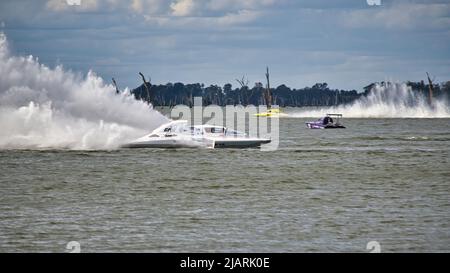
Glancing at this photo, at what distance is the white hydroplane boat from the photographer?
166ft

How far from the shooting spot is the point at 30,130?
5112 cm

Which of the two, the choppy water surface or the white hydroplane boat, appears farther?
the white hydroplane boat

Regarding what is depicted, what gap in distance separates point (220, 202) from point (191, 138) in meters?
22.6

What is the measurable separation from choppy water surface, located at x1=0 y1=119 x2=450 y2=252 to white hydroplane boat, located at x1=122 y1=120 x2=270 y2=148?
3.64 feet

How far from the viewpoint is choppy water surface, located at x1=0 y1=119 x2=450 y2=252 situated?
22.0m

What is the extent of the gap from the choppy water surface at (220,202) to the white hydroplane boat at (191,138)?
1.11m

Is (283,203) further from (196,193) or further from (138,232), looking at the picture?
(138,232)

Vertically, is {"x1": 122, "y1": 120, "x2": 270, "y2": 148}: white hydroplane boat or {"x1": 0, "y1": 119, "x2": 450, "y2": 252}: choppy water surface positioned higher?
{"x1": 122, "y1": 120, "x2": 270, "y2": 148}: white hydroplane boat

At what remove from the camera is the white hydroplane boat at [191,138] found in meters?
50.7

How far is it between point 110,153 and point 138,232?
27.6m

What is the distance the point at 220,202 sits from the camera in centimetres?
2911
